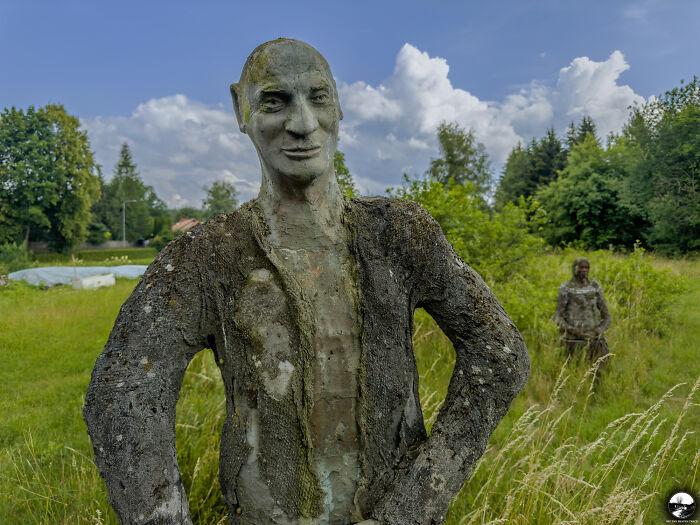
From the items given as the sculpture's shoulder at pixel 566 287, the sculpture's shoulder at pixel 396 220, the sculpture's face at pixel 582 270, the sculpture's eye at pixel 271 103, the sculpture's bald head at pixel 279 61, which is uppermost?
the sculpture's bald head at pixel 279 61

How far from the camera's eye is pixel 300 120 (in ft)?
4.29

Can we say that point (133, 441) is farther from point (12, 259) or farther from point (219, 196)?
point (219, 196)

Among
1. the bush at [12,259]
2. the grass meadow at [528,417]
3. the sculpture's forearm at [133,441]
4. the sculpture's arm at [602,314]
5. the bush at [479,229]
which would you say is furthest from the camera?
the bush at [12,259]

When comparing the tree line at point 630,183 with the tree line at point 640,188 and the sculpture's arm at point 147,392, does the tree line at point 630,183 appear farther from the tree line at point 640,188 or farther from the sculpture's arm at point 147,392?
the sculpture's arm at point 147,392

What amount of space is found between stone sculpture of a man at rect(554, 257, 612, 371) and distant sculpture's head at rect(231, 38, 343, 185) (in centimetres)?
571

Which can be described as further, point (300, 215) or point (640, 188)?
point (640, 188)

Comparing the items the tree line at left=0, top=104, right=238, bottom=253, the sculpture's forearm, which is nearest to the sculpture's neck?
the sculpture's forearm

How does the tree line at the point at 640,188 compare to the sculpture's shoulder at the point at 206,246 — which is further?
the tree line at the point at 640,188

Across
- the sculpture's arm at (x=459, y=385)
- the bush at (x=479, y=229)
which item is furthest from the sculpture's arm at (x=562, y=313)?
the sculpture's arm at (x=459, y=385)

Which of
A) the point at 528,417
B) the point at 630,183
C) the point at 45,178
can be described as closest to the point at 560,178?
the point at 630,183

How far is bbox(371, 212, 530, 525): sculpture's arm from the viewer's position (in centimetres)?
136

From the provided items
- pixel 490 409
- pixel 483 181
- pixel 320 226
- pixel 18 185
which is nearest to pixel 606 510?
pixel 490 409

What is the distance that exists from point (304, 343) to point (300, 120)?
2.24ft

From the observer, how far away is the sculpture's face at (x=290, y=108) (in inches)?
51.9
